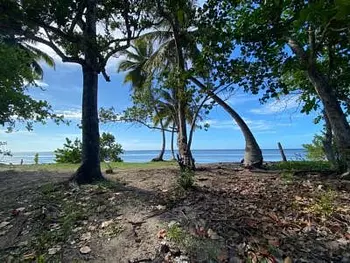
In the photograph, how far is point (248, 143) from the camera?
9.38 metres

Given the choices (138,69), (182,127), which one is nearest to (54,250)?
(182,127)

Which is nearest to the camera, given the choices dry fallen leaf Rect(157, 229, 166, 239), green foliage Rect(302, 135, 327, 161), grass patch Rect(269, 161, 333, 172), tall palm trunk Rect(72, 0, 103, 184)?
dry fallen leaf Rect(157, 229, 166, 239)

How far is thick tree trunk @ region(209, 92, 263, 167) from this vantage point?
8891 millimetres

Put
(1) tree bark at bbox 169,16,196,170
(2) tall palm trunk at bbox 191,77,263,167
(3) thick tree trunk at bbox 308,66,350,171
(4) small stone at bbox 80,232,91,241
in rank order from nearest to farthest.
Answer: (4) small stone at bbox 80,232,91,241 → (3) thick tree trunk at bbox 308,66,350,171 → (1) tree bark at bbox 169,16,196,170 → (2) tall palm trunk at bbox 191,77,263,167

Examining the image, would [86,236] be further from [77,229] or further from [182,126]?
[182,126]

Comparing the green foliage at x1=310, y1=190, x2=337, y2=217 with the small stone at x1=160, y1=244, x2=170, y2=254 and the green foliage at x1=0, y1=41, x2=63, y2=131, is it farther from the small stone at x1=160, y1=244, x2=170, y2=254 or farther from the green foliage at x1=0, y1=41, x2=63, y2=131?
the green foliage at x1=0, y1=41, x2=63, y2=131

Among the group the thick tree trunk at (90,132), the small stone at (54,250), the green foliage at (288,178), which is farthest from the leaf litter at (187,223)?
the thick tree trunk at (90,132)

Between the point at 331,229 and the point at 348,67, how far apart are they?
176 inches

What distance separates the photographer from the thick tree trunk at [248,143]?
889 centimetres

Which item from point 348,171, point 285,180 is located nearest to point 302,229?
point 285,180

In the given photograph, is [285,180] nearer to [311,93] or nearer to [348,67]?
[348,67]

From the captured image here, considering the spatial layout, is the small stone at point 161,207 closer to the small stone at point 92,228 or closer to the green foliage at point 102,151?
the small stone at point 92,228

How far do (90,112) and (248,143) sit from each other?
18.2 feet

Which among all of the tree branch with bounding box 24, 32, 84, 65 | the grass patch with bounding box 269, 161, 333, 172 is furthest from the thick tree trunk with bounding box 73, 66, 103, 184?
the grass patch with bounding box 269, 161, 333, 172
